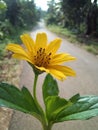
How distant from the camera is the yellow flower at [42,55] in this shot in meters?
1.63

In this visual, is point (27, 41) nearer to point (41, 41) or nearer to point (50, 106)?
point (41, 41)

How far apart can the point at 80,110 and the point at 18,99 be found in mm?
413

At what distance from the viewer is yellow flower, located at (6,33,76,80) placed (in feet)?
5.35

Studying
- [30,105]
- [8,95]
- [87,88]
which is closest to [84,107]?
[30,105]

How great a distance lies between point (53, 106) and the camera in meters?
1.79

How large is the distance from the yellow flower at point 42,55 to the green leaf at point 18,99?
26 centimetres

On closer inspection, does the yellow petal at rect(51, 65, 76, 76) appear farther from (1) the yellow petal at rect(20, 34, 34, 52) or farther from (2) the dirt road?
(2) the dirt road

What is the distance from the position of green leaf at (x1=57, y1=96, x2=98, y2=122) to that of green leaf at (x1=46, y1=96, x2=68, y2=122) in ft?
0.16

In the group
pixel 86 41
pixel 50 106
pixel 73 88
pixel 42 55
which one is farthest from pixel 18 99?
pixel 86 41

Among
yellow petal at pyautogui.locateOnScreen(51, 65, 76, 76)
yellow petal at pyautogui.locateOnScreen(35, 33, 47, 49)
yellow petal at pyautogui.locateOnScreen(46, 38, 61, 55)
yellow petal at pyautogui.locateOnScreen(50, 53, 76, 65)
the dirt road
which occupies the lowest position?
the dirt road

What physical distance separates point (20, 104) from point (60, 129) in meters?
2.80

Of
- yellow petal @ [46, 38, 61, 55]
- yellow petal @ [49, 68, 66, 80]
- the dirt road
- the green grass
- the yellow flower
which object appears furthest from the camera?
the green grass

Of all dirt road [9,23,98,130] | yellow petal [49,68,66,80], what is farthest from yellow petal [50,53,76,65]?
dirt road [9,23,98,130]

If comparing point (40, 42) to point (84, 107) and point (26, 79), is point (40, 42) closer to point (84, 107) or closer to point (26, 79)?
point (84, 107)
